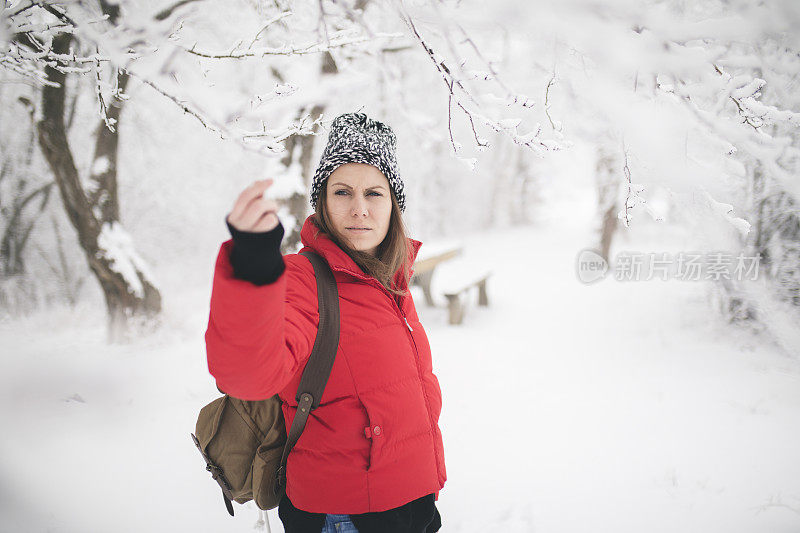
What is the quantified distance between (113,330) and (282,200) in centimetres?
271

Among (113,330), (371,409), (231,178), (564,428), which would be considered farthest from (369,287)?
(231,178)

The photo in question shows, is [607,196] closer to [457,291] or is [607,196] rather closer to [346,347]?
[457,291]

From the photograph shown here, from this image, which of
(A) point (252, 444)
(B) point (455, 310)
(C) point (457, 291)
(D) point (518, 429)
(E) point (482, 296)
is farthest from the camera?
(E) point (482, 296)

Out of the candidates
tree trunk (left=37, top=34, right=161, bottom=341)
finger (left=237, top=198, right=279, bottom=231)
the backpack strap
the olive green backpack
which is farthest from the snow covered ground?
finger (left=237, top=198, right=279, bottom=231)

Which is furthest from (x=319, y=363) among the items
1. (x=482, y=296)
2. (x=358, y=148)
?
(x=482, y=296)

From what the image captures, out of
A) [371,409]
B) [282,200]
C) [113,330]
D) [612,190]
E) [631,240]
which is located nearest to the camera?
[371,409]

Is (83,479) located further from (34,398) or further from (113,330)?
(113,330)

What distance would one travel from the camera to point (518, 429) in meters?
3.22

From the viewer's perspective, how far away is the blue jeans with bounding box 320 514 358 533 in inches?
47.4

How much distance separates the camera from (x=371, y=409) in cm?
115

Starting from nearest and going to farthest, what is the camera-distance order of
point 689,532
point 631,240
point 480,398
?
point 689,532 → point 480,398 → point 631,240

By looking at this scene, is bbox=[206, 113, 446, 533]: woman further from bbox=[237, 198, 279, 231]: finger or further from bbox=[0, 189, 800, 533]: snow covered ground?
bbox=[0, 189, 800, 533]: snow covered ground

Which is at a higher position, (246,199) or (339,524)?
(246,199)

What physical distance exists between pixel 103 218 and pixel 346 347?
4.72 m
